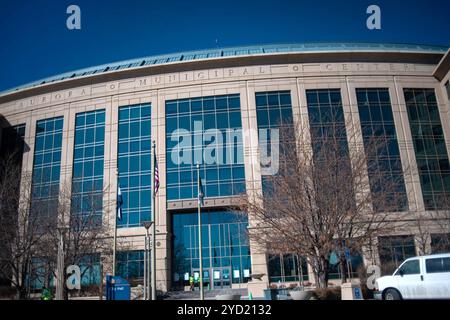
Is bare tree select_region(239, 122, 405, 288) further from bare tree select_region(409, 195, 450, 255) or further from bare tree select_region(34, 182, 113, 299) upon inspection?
bare tree select_region(34, 182, 113, 299)

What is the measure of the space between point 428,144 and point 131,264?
28.5 m

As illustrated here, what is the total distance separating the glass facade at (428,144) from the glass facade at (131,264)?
2464 cm

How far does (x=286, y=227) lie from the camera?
16.8 metres

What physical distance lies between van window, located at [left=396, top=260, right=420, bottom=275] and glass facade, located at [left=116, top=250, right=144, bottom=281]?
80.6ft

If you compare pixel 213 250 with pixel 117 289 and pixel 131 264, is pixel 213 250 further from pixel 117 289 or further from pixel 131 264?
pixel 117 289

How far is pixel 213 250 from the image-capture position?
31.0 metres

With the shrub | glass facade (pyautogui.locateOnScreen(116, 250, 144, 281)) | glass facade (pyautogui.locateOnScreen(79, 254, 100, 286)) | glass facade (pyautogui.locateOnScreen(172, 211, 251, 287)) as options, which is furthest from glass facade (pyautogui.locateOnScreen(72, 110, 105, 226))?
the shrub

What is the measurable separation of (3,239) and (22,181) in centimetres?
996

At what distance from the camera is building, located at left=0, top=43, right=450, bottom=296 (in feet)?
101

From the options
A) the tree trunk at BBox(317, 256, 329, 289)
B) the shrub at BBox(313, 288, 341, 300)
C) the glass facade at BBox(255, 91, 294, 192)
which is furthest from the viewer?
the glass facade at BBox(255, 91, 294, 192)

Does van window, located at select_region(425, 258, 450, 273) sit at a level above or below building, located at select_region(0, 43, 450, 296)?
below

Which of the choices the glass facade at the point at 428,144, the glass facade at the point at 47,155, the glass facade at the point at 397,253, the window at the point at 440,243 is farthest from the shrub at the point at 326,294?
the glass facade at the point at 47,155
